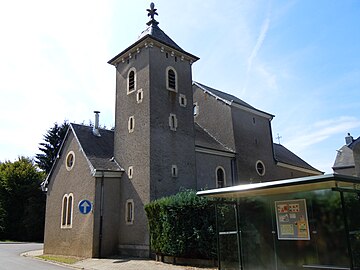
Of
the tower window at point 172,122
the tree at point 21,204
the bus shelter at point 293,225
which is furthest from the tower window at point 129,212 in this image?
the tree at point 21,204

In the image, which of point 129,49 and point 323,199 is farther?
point 129,49

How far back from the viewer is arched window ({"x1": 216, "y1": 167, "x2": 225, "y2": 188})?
2327cm

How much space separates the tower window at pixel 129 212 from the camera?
19109 millimetres

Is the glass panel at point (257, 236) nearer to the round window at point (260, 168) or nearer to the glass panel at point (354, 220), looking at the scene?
the glass panel at point (354, 220)

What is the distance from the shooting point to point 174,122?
21.1 m

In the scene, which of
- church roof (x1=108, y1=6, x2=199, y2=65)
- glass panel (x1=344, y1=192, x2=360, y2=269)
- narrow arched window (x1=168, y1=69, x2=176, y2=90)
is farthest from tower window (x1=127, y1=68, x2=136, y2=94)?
glass panel (x1=344, y1=192, x2=360, y2=269)

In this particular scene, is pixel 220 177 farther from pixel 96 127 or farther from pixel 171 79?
pixel 96 127

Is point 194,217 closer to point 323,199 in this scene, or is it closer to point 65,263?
point 323,199

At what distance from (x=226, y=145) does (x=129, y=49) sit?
10.3m

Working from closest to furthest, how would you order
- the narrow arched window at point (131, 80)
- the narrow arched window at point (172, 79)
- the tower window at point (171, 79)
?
1. the tower window at point (171, 79)
2. the narrow arched window at point (131, 80)
3. the narrow arched window at point (172, 79)

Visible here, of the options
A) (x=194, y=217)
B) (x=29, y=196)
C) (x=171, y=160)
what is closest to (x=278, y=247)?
(x=194, y=217)

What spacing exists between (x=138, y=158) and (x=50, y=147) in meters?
34.7

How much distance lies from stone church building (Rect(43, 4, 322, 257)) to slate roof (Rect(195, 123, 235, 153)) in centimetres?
15

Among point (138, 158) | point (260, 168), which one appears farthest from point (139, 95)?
point (260, 168)
